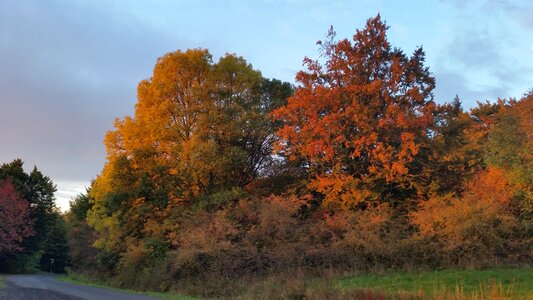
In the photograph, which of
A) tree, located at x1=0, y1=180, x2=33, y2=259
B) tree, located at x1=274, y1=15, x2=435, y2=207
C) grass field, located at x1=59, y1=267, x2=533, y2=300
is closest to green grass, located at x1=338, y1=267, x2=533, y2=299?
grass field, located at x1=59, y1=267, x2=533, y2=300

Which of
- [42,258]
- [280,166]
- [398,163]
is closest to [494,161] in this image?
[398,163]

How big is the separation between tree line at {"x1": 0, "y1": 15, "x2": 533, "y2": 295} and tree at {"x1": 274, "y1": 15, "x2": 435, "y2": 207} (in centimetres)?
10

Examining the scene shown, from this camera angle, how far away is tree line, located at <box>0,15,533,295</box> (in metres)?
24.4

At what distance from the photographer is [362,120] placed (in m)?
28.5

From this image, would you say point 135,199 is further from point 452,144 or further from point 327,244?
point 452,144

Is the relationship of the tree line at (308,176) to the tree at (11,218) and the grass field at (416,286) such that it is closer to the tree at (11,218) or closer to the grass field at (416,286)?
the grass field at (416,286)

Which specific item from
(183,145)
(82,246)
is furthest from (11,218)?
(183,145)

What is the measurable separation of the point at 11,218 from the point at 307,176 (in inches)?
1605

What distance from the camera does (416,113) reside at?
30.0m

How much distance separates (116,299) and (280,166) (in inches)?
714

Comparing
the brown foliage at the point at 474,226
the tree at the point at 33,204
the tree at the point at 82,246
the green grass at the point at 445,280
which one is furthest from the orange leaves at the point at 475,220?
the tree at the point at 33,204

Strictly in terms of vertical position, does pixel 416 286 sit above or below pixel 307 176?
below

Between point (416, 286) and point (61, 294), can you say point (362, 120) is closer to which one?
point (416, 286)

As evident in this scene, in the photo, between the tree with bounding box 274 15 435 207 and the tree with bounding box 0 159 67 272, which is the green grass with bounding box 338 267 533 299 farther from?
the tree with bounding box 0 159 67 272
